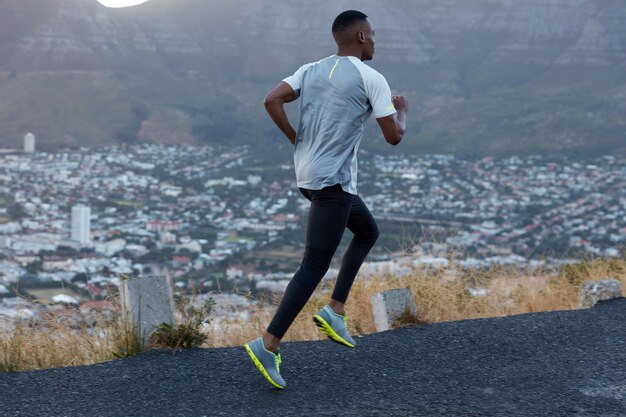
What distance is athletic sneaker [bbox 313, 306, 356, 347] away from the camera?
471 cm

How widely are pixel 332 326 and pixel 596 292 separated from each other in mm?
2669

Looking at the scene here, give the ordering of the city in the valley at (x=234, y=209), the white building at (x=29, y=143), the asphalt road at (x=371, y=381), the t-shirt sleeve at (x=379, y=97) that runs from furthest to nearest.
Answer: the white building at (x=29, y=143) → the city in the valley at (x=234, y=209) → the t-shirt sleeve at (x=379, y=97) → the asphalt road at (x=371, y=381)

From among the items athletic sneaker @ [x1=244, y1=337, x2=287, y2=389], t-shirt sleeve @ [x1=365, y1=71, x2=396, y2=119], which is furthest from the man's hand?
athletic sneaker @ [x1=244, y1=337, x2=287, y2=389]

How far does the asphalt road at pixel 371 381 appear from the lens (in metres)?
3.98

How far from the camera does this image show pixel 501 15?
87.8 meters

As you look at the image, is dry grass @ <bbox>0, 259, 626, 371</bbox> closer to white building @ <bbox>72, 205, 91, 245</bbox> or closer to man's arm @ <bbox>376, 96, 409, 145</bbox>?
man's arm @ <bbox>376, 96, 409, 145</bbox>

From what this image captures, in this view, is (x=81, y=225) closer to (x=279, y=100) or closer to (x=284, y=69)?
(x=279, y=100)

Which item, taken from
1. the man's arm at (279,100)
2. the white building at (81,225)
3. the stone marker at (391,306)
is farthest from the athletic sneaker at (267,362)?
the white building at (81,225)

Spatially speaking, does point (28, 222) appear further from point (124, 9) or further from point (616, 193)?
point (124, 9)

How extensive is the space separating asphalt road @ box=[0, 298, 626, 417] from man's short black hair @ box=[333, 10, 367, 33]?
1725 millimetres

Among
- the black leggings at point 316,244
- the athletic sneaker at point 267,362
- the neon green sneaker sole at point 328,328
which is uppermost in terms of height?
the black leggings at point 316,244

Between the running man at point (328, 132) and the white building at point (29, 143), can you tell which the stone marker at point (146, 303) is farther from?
the white building at point (29, 143)

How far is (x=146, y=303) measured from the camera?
4988 millimetres

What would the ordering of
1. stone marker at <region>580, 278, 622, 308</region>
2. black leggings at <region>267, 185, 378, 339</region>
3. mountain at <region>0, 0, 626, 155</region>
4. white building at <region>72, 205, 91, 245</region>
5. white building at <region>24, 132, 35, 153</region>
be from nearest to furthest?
black leggings at <region>267, 185, 378, 339</region>, stone marker at <region>580, 278, 622, 308</region>, white building at <region>72, 205, 91, 245</region>, white building at <region>24, 132, 35, 153</region>, mountain at <region>0, 0, 626, 155</region>
